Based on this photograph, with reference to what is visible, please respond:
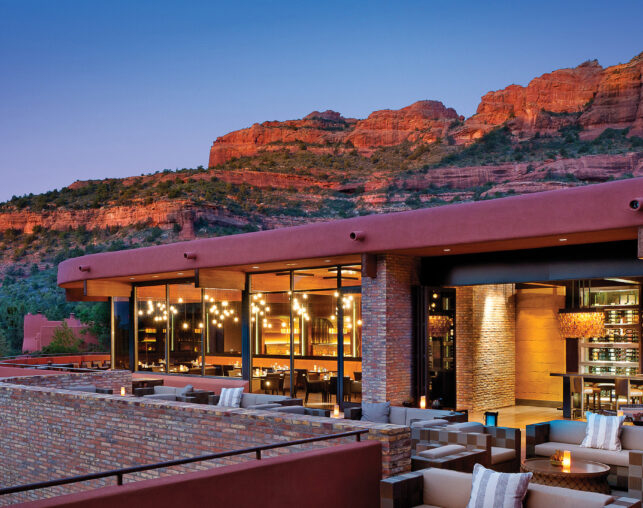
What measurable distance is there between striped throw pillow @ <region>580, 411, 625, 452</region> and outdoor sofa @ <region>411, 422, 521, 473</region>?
971 millimetres

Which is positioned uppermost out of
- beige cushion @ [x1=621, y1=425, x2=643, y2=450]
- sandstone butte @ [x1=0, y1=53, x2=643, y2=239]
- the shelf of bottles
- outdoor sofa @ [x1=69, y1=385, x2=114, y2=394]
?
sandstone butte @ [x1=0, y1=53, x2=643, y2=239]

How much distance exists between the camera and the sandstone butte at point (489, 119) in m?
63.5

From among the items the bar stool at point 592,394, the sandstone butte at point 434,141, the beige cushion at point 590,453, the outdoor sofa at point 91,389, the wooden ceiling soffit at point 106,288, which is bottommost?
the bar stool at point 592,394

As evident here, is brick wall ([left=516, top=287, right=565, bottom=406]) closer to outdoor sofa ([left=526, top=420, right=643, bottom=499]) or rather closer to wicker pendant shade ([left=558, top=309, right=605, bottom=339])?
wicker pendant shade ([left=558, top=309, right=605, bottom=339])

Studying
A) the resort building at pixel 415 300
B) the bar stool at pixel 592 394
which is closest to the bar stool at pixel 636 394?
the resort building at pixel 415 300

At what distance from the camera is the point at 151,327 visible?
20125 millimetres

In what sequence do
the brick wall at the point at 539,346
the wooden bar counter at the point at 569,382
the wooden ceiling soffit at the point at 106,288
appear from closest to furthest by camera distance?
the wooden bar counter at the point at 569,382 → the brick wall at the point at 539,346 → the wooden ceiling soffit at the point at 106,288

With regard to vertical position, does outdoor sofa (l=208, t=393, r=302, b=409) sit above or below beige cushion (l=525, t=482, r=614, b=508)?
below

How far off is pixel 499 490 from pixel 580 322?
9441 millimetres

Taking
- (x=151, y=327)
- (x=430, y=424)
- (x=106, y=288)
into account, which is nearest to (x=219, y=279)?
(x=151, y=327)

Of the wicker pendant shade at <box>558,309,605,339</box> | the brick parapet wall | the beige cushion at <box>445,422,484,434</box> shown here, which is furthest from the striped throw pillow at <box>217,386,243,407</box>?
the wicker pendant shade at <box>558,309,605,339</box>

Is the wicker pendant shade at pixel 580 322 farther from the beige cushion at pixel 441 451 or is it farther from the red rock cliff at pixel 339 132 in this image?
the red rock cliff at pixel 339 132

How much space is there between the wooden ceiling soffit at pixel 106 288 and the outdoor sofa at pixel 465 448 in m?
13.8

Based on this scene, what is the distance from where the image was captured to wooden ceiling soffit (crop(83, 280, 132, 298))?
19625 millimetres
